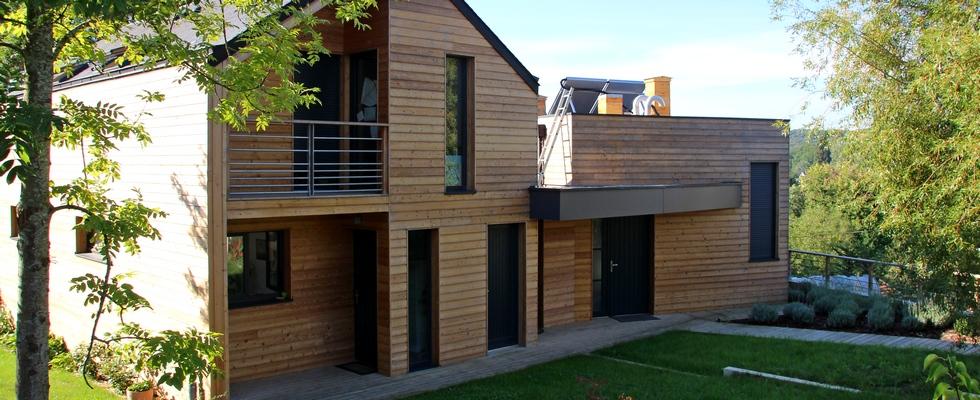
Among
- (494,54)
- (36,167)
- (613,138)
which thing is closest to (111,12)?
(36,167)

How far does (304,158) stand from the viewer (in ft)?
38.1

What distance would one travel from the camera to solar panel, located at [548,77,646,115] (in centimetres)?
1975

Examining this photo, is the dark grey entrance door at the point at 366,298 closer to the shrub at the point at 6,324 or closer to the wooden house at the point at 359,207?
the wooden house at the point at 359,207

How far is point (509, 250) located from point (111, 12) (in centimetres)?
832

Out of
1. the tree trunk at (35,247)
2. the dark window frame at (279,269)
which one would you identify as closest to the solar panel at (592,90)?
the dark window frame at (279,269)

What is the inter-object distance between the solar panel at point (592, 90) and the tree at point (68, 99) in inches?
483

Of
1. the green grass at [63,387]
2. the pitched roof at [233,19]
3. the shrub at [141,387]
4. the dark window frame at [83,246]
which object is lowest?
the green grass at [63,387]

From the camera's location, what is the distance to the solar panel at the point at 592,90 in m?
19.8

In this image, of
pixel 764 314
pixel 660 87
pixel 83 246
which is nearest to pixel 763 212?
pixel 764 314

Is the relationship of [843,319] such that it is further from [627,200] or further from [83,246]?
[83,246]

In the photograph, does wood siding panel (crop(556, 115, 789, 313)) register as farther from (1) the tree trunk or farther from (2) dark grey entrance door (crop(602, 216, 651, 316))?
(1) the tree trunk

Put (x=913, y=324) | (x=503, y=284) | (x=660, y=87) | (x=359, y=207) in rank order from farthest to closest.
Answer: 1. (x=660, y=87)
2. (x=913, y=324)
3. (x=503, y=284)
4. (x=359, y=207)

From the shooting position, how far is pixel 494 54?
40.5ft

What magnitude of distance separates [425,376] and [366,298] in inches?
60.2
